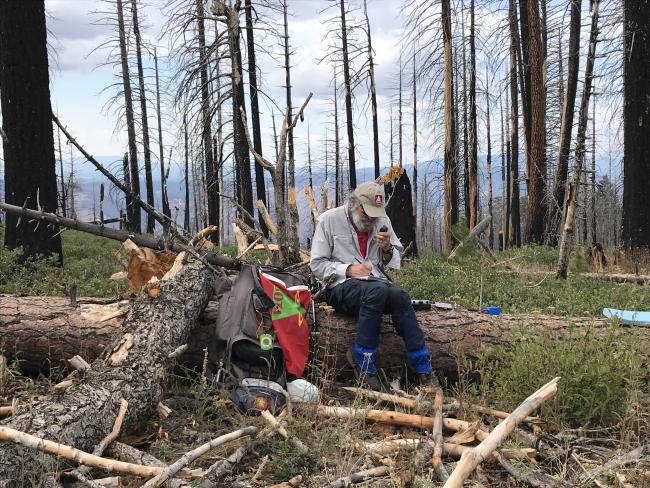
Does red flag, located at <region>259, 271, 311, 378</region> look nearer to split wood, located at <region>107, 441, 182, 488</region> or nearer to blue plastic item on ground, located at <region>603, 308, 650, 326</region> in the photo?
split wood, located at <region>107, 441, 182, 488</region>

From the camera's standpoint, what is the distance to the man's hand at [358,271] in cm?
496

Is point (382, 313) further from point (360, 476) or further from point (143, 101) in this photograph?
point (143, 101)

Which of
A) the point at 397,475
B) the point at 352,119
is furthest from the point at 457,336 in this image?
the point at 352,119

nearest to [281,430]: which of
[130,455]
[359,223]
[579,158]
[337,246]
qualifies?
[130,455]

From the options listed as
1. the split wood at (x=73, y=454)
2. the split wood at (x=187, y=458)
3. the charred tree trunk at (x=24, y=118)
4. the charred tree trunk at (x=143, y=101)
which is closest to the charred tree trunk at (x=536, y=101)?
the charred tree trunk at (x=24, y=118)

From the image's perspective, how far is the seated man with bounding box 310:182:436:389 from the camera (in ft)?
15.0

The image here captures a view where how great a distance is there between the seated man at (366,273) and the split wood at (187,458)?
1.34m

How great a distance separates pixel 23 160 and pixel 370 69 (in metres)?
21.5

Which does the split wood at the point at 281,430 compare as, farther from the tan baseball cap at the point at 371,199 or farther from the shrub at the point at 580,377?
the tan baseball cap at the point at 371,199

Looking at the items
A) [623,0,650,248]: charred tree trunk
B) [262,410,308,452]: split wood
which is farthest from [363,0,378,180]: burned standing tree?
[262,410,308,452]: split wood

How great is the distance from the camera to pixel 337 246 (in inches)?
206

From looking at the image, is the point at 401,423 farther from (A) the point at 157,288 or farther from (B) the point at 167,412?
(A) the point at 157,288

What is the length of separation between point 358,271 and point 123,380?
7.11 ft

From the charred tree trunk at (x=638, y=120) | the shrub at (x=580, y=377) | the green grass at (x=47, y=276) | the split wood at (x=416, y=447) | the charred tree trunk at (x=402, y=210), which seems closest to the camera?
the split wood at (x=416, y=447)
